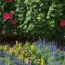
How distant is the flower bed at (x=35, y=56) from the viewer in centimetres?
523

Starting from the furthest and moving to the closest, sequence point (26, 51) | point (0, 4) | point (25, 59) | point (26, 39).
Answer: point (26, 39) < point (0, 4) < point (26, 51) < point (25, 59)

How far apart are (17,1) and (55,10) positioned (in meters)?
1.01

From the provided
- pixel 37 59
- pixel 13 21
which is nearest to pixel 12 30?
pixel 13 21

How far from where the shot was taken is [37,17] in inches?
257

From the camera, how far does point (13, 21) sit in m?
7.02

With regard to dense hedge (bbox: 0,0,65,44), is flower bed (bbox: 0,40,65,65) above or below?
below

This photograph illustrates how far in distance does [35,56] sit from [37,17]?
1.25 metres

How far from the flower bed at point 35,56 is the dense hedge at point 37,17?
599mm

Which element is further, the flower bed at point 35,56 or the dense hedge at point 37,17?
the dense hedge at point 37,17

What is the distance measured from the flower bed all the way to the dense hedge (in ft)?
1.97

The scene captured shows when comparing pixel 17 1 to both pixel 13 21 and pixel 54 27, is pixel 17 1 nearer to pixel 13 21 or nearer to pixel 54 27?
pixel 13 21

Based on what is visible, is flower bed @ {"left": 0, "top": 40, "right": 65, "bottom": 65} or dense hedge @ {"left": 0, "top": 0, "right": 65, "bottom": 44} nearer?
flower bed @ {"left": 0, "top": 40, "right": 65, "bottom": 65}

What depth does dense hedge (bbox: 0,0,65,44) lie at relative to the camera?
6488mm

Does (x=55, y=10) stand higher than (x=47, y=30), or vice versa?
(x=55, y=10)
